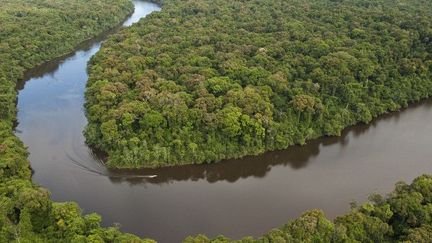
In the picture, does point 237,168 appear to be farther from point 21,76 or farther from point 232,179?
point 21,76

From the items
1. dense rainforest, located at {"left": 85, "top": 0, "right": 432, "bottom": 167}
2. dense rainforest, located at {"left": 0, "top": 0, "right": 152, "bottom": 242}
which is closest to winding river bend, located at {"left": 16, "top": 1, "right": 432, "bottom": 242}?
dense rainforest, located at {"left": 85, "top": 0, "right": 432, "bottom": 167}

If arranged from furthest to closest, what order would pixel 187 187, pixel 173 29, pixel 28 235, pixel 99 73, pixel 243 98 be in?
pixel 173 29 → pixel 99 73 → pixel 243 98 → pixel 187 187 → pixel 28 235

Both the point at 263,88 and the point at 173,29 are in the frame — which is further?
the point at 173,29

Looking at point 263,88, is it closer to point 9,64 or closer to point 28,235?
point 28,235

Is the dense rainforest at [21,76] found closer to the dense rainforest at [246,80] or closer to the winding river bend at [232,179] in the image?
the winding river bend at [232,179]

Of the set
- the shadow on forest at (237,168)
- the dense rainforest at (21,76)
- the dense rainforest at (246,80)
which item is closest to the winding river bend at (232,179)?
the shadow on forest at (237,168)

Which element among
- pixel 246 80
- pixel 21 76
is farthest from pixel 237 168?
pixel 21 76

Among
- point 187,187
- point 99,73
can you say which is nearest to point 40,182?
point 187,187
